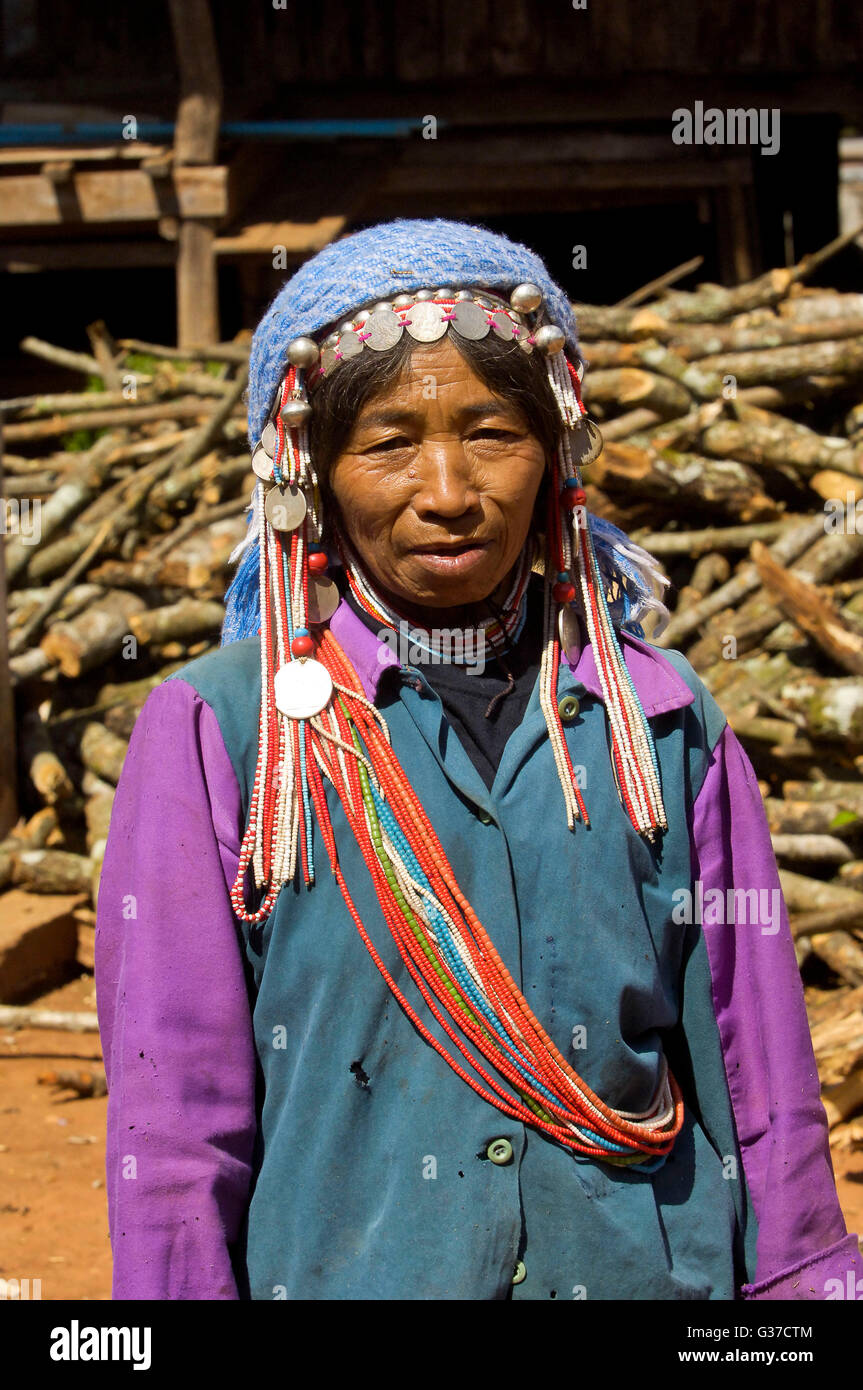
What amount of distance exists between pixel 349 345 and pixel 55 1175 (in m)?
3.28

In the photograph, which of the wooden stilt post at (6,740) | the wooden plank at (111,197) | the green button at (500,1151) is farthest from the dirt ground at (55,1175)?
the wooden plank at (111,197)

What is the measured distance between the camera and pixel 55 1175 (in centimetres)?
417

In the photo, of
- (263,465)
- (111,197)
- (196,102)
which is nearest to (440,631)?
(263,465)

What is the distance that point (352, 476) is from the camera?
5.74ft

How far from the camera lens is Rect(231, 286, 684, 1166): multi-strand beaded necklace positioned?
169 centimetres

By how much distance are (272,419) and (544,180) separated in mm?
9649

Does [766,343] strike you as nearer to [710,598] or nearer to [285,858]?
[710,598]

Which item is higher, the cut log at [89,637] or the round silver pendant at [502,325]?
the cut log at [89,637]

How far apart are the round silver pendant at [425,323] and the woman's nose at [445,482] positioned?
132 millimetres

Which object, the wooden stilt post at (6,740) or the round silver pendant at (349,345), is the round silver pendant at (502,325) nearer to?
the round silver pendant at (349,345)

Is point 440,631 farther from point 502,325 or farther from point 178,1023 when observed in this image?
point 178,1023

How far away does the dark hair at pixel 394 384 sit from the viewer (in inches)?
67.0

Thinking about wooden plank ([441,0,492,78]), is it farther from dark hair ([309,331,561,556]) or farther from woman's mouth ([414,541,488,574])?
woman's mouth ([414,541,488,574])

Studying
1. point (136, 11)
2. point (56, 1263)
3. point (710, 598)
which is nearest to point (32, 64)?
point (136, 11)
